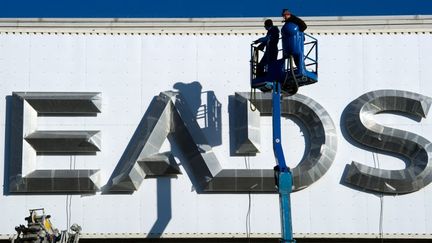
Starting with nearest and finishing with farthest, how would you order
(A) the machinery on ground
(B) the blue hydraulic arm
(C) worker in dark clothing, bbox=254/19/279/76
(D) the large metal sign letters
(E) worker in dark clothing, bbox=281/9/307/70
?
(A) the machinery on ground, (B) the blue hydraulic arm, (E) worker in dark clothing, bbox=281/9/307/70, (C) worker in dark clothing, bbox=254/19/279/76, (D) the large metal sign letters

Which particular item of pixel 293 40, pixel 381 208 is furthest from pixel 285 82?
pixel 381 208

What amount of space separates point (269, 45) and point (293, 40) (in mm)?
867

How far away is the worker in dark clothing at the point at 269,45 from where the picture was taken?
15.5 meters

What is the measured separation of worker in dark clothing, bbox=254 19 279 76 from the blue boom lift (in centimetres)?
12

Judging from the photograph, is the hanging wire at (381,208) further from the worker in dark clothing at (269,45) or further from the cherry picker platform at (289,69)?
the worker in dark clothing at (269,45)

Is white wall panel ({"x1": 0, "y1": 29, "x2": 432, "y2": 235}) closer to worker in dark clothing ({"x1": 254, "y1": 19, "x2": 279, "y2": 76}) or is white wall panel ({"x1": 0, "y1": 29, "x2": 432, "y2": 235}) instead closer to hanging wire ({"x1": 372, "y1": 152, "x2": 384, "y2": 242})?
hanging wire ({"x1": 372, "y1": 152, "x2": 384, "y2": 242})

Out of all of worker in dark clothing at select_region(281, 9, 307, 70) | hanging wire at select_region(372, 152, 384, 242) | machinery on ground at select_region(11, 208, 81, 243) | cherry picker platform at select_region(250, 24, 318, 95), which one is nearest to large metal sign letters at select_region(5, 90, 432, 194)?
hanging wire at select_region(372, 152, 384, 242)

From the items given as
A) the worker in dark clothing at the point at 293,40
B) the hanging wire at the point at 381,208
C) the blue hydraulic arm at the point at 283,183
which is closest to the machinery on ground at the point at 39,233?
the blue hydraulic arm at the point at 283,183

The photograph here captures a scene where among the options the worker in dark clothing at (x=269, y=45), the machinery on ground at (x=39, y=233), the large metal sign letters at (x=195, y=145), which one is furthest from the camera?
the large metal sign letters at (x=195, y=145)

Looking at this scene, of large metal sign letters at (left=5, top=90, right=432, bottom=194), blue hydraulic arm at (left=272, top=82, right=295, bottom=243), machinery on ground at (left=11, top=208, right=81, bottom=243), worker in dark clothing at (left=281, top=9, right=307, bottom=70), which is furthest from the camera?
large metal sign letters at (left=5, top=90, right=432, bottom=194)

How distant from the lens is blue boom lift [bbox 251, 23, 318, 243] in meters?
14.3

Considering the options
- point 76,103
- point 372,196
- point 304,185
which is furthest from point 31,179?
point 372,196

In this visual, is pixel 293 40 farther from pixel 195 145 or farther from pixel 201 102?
pixel 195 145

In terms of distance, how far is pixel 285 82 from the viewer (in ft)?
49.6
